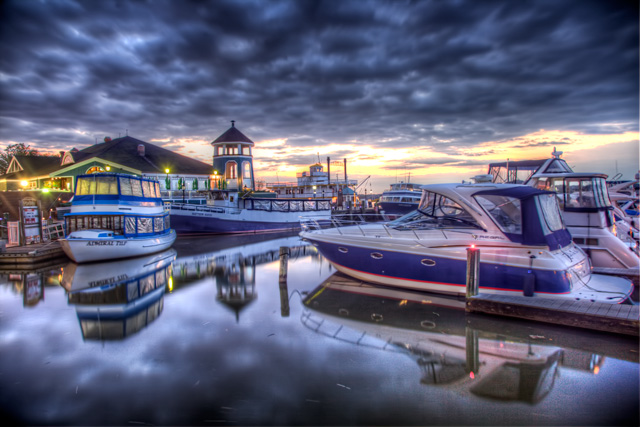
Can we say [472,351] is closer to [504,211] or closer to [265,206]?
[504,211]

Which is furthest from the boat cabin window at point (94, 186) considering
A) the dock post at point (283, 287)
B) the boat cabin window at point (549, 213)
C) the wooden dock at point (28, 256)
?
the boat cabin window at point (549, 213)

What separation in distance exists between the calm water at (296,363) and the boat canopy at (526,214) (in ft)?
7.90

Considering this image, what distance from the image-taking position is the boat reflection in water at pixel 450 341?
5.87 metres

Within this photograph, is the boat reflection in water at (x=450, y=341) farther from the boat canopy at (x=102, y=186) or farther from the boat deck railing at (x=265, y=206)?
the boat deck railing at (x=265, y=206)

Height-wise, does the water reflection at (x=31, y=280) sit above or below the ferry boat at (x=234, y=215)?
below

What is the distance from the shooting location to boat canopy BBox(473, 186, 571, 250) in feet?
30.2

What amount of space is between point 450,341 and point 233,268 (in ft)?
36.0

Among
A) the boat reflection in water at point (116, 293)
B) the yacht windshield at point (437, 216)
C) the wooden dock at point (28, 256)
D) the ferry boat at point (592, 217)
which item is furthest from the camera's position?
the wooden dock at point (28, 256)

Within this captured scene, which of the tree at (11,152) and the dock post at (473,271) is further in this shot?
the tree at (11,152)

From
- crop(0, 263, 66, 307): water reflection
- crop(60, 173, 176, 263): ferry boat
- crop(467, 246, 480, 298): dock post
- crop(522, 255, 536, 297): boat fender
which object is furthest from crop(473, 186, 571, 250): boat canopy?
crop(60, 173, 176, 263): ferry boat

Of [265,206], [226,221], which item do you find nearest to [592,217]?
[226,221]

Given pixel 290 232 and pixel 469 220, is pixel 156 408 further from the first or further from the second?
pixel 290 232

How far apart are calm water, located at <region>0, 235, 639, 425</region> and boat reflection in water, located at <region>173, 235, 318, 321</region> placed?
27 cm

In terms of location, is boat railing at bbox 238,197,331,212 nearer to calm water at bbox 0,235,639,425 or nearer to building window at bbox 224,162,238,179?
building window at bbox 224,162,238,179
